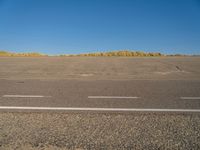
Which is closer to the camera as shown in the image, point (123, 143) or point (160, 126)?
point (123, 143)

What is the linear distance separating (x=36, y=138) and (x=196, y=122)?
305cm

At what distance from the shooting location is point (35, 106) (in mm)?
6668

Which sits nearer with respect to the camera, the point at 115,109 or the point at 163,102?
the point at 115,109

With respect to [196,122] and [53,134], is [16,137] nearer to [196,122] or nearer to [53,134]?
[53,134]

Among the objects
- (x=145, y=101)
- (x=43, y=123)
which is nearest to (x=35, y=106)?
(x=43, y=123)

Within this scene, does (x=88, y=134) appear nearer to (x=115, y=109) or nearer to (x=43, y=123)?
(x=43, y=123)

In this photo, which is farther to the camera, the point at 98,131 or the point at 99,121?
the point at 99,121

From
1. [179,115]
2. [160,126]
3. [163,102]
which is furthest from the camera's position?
[163,102]

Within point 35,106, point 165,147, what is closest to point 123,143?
point 165,147

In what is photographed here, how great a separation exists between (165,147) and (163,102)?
3.46 meters

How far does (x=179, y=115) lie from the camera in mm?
5824

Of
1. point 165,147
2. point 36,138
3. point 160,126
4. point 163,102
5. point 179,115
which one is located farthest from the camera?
point 163,102

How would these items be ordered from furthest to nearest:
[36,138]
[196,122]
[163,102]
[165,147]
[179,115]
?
[163,102]
[179,115]
[196,122]
[36,138]
[165,147]

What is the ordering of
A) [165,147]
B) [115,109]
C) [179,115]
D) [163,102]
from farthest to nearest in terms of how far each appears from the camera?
[163,102]
[115,109]
[179,115]
[165,147]
